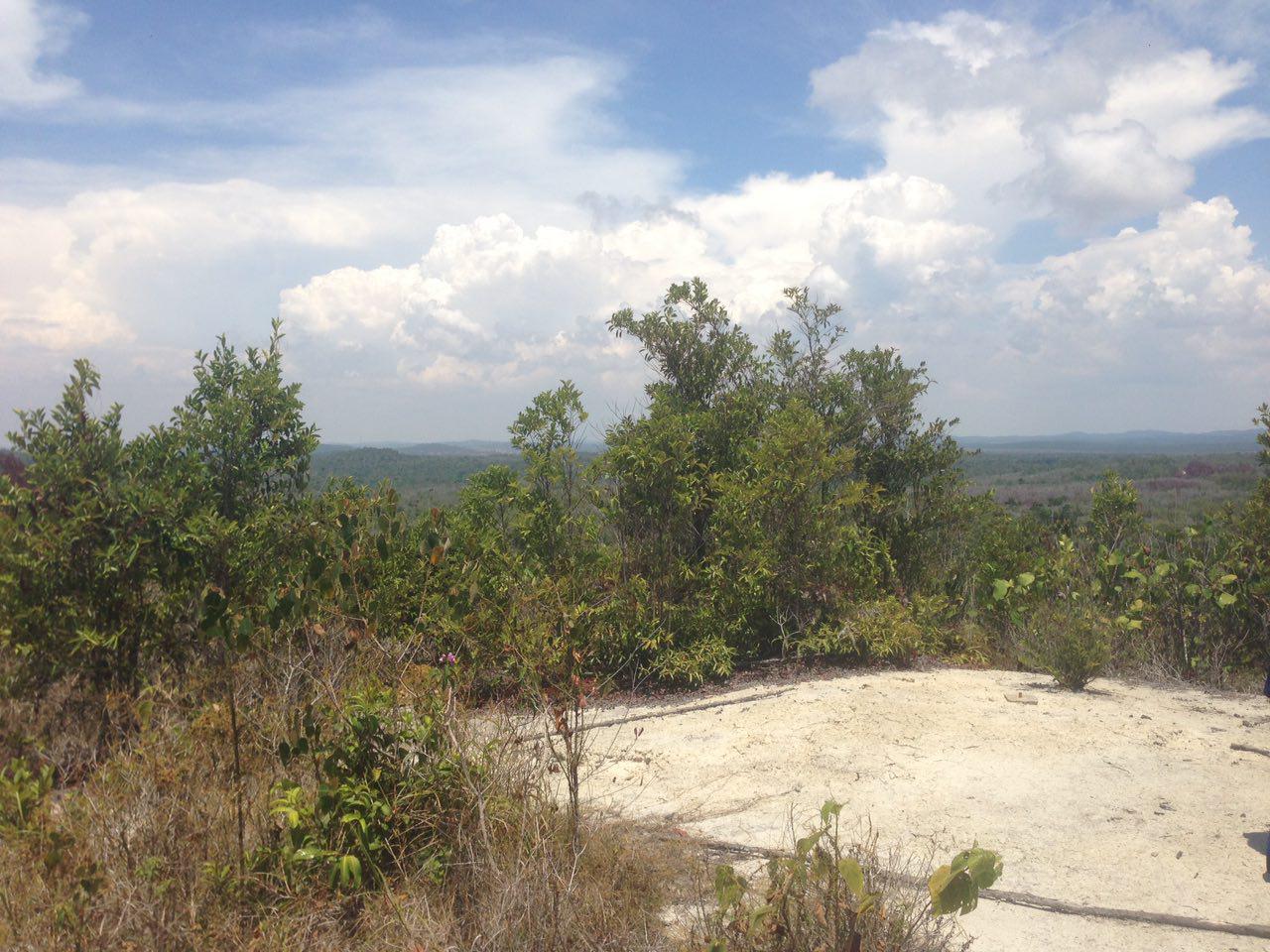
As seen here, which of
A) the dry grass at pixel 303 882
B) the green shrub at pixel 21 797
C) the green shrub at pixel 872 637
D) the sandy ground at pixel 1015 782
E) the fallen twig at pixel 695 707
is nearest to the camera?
the dry grass at pixel 303 882

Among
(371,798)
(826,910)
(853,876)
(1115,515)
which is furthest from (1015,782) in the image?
(1115,515)

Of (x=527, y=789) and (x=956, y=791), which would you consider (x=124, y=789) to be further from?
(x=956, y=791)

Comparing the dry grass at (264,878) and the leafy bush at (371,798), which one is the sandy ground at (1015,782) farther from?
the leafy bush at (371,798)

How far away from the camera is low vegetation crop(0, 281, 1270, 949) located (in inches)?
137

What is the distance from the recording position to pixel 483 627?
7316mm

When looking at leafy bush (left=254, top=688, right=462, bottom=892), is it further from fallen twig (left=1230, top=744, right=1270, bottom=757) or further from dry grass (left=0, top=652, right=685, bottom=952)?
fallen twig (left=1230, top=744, right=1270, bottom=757)

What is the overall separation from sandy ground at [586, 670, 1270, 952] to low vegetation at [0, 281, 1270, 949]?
50 cm

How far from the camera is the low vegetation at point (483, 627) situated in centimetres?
349

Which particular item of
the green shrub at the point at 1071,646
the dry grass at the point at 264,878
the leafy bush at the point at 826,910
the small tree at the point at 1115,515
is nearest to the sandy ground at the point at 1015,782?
the green shrub at the point at 1071,646

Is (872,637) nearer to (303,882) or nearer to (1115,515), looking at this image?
(1115,515)

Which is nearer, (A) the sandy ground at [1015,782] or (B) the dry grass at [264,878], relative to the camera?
(B) the dry grass at [264,878]

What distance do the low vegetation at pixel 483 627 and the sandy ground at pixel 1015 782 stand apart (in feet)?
1.63

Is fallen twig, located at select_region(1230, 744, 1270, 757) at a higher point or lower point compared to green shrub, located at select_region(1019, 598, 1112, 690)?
lower

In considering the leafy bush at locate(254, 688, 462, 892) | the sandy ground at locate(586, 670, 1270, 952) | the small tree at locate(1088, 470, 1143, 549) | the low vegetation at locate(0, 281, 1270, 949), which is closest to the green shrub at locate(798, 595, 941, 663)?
the low vegetation at locate(0, 281, 1270, 949)
